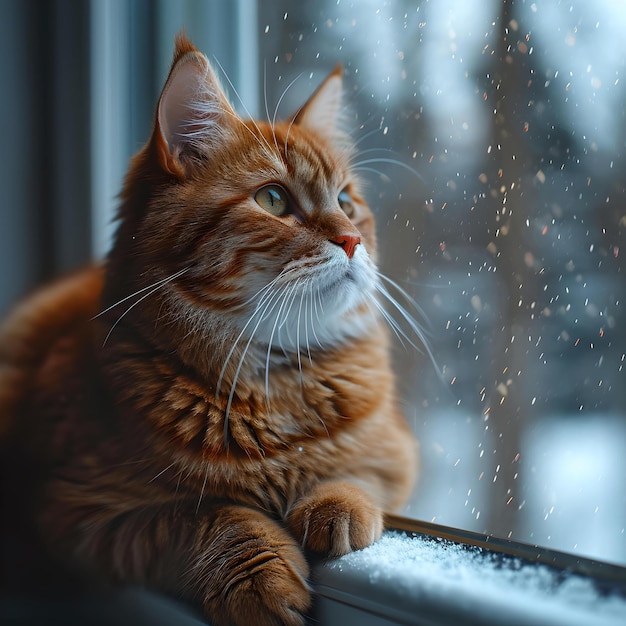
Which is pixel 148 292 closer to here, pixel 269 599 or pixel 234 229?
pixel 234 229

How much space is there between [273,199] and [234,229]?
0.08 metres

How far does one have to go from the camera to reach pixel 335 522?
2.68 ft

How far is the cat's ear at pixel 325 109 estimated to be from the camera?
3.34ft

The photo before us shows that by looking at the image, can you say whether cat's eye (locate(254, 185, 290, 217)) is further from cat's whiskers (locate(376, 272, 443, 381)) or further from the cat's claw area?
the cat's claw area

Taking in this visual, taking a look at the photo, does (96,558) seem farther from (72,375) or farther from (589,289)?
(589,289)

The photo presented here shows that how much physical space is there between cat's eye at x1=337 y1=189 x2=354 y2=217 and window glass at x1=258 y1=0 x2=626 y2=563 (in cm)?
11

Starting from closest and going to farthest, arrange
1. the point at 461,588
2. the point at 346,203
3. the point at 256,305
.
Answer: the point at 461,588, the point at 256,305, the point at 346,203

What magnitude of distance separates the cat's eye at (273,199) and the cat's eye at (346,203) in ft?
0.39

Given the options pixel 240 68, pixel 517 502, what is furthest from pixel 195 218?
pixel 517 502

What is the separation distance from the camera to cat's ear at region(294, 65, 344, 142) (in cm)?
102

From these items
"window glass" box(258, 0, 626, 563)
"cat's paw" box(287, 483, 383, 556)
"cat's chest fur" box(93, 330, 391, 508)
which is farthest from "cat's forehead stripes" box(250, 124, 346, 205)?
"cat's paw" box(287, 483, 383, 556)

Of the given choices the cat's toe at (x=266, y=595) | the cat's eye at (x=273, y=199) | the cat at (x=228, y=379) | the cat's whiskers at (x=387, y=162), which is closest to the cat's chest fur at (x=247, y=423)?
the cat at (x=228, y=379)

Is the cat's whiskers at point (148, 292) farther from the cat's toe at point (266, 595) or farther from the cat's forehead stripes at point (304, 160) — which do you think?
the cat's toe at point (266, 595)

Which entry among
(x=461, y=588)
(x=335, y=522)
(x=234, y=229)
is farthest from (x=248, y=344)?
(x=461, y=588)
